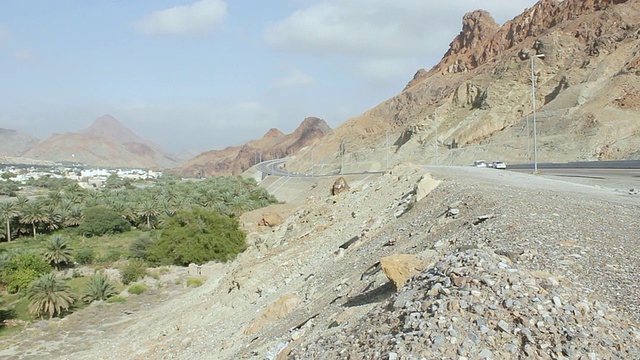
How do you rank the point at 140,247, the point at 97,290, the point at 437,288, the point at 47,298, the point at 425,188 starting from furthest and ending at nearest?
the point at 140,247, the point at 97,290, the point at 47,298, the point at 425,188, the point at 437,288

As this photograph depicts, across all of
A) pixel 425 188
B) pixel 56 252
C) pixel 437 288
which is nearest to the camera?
pixel 437 288

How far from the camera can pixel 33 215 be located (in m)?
53.5

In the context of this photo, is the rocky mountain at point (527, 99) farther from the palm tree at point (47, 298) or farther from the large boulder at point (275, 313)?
the large boulder at point (275, 313)

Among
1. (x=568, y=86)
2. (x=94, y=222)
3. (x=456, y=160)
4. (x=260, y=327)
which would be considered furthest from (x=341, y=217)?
(x=568, y=86)

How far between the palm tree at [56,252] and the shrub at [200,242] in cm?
669

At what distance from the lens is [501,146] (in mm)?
60062

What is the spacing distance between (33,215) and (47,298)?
29087mm

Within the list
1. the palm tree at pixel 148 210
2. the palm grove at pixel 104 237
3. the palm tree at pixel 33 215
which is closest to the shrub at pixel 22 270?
the palm grove at pixel 104 237

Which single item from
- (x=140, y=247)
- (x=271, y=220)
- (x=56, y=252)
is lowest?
(x=140, y=247)

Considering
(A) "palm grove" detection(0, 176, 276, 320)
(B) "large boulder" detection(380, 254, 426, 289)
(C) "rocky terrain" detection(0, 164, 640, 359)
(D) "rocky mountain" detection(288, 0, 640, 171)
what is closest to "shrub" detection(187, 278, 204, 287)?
Answer: (A) "palm grove" detection(0, 176, 276, 320)

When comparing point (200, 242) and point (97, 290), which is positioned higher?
point (200, 242)

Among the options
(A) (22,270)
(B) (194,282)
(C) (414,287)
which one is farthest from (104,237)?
(C) (414,287)

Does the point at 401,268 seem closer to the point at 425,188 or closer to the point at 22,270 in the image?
the point at 425,188

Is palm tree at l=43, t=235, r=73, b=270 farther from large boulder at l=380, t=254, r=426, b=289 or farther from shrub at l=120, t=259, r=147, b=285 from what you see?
large boulder at l=380, t=254, r=426, b=289
